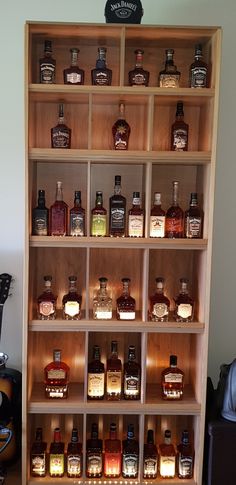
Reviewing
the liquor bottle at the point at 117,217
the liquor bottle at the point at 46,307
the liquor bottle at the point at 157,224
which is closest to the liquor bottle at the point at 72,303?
the liquor bottle at the point at 46,307

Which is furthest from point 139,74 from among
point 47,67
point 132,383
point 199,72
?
point 132,383

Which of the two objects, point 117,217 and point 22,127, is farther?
point 22,127

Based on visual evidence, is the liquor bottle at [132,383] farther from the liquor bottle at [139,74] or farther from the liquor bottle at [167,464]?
the liquor bottle at [139,74]

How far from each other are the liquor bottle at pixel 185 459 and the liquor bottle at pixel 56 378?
510 millimetres

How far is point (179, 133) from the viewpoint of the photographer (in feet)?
6.33

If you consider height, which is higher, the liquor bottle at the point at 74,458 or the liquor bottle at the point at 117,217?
the liquor bottle at the point at 117,217

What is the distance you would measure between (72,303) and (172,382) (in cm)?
52

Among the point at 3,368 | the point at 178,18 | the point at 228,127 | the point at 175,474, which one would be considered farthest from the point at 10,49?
the point at 175,474

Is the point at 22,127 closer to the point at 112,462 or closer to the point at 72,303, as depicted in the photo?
the point at 72,303

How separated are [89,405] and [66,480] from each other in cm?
32

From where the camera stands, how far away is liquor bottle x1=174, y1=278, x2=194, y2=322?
1949mm

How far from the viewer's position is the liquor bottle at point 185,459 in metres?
1.95

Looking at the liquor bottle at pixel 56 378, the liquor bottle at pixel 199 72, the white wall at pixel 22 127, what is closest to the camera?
the liquor bottle at pixel 199 72

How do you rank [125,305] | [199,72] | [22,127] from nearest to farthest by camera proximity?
[199,72] < [125,305] < [22,127]
